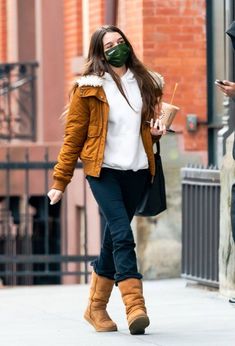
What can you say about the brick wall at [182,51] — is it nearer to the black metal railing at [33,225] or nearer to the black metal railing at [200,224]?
the black metal railing at [200,224]

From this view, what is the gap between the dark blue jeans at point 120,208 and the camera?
847 centimetres

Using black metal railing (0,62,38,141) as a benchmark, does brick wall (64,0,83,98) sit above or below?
above

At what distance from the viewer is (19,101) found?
1958cm

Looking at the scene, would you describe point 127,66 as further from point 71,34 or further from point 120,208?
point 71,34

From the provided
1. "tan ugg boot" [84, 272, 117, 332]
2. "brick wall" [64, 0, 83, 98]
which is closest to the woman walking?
"tan ugg boot" [84, 272, 117, 332]

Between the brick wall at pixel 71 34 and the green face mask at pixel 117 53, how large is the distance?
8.76 m

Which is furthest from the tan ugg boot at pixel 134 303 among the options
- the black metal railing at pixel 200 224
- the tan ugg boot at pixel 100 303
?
the black metal railing at pixel 200 224

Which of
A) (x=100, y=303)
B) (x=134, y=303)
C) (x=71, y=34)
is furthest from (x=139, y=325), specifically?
(x=71, y=34)

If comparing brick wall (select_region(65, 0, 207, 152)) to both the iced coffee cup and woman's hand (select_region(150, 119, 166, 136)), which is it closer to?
the iced coffee cup

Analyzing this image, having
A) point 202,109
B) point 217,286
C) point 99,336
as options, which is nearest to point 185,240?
point 217,286

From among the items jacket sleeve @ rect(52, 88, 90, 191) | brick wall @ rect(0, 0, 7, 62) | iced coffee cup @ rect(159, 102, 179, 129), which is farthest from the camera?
brick wall @ rect(0, 0, 7, 62)

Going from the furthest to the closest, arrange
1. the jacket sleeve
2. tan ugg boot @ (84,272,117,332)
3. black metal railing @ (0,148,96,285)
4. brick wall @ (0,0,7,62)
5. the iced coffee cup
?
brick wall @ (0,0,7,62) → black metal railing @ (0,148,96,285) → tan ugg boot @ (84,272,117,332) → the iced coffee cup → the jacket sleeve

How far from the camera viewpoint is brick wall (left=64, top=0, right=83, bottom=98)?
1742 centimetres

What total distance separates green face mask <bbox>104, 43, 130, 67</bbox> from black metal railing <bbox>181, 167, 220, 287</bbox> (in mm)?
2734
